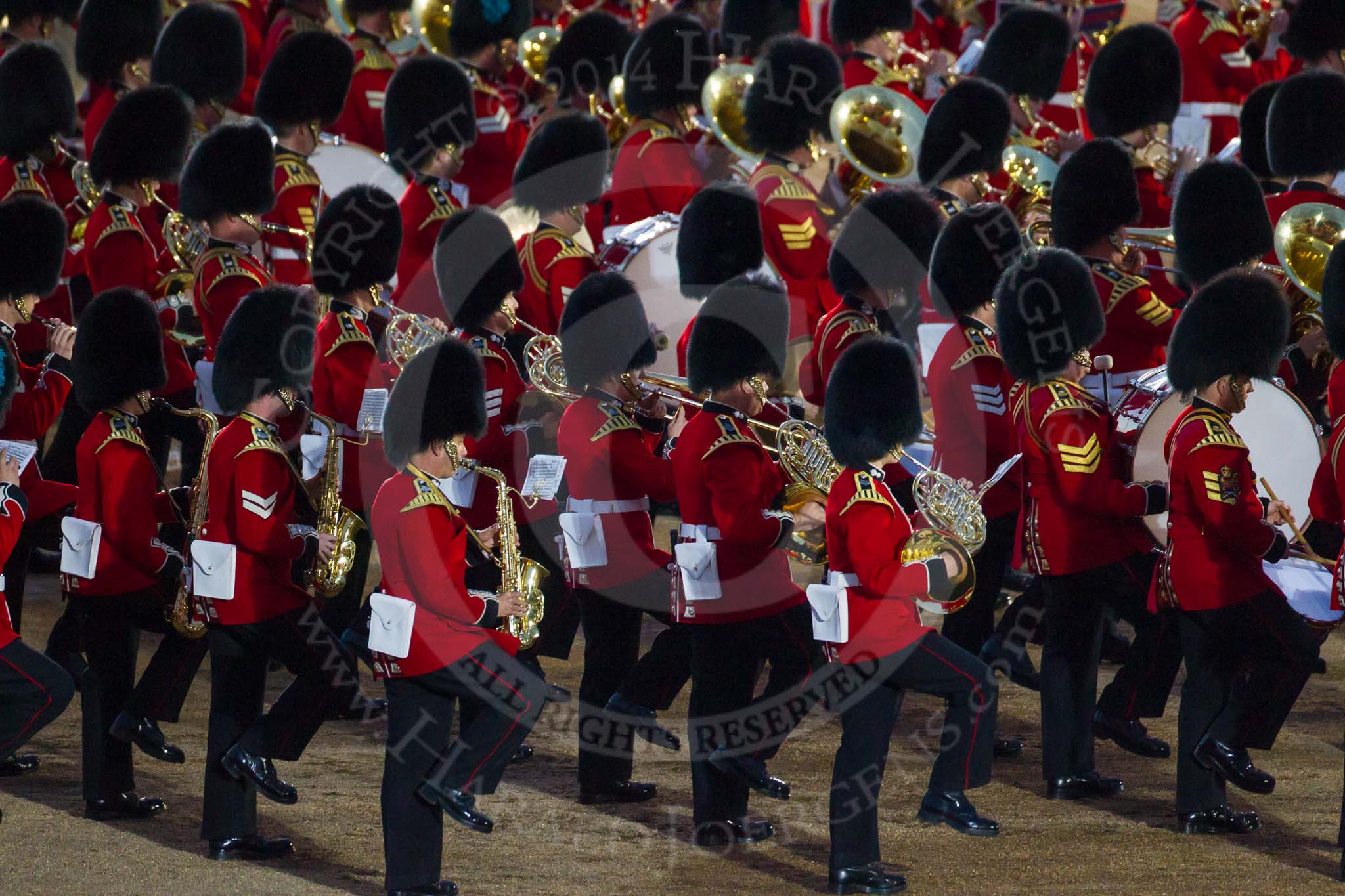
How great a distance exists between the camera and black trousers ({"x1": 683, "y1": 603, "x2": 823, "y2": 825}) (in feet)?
15.2

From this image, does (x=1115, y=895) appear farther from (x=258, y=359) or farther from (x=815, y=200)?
(x=815, y=200)

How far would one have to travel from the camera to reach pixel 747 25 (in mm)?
8117

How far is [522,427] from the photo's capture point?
557cm

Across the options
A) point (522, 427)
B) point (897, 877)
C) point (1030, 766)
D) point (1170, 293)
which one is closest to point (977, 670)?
point (897, 877)

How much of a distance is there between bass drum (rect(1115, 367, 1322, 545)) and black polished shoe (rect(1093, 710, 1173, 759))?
527mm

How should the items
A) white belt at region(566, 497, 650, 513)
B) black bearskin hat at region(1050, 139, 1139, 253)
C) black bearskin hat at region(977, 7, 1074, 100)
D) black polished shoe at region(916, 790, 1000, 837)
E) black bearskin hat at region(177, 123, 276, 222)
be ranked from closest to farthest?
black polished shoe at region(916, 790, 1000, 837) → white belt at region(566, 497, 650, 513) → black bearskin hat at region(1050, 139, 1139, 253) → black bearskin hat at region(177, 123, 276, 222) → black bearskin hat at region(977, 7, 1074, 100)

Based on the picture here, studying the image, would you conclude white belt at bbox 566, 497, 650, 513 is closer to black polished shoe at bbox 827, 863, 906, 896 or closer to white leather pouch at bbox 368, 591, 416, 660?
white leather pouch at bbox 368, 591, 416, 660

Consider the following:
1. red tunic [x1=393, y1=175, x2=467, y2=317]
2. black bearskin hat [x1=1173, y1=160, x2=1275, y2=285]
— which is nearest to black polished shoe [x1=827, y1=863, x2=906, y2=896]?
black bearskin hat [x1=1173, y1=160, x2=1275, y2=285]

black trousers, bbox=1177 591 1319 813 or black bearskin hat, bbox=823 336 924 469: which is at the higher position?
black bearskin hat, bbox=823 336 924 469

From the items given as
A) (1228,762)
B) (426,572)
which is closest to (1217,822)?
(1228,762)

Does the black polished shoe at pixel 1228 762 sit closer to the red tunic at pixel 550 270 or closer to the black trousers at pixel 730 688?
the black trousers at pixel 730 688

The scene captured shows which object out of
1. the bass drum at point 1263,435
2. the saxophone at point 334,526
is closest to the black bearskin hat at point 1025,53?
the bass drum at point 1263,435

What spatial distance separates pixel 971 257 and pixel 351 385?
64.2 inches

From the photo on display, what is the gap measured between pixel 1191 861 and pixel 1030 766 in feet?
2.49
